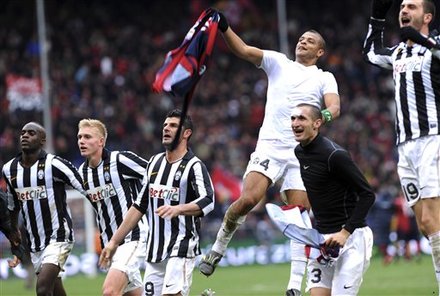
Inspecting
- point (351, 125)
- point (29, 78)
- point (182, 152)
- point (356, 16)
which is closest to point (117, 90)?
point (29, 78)

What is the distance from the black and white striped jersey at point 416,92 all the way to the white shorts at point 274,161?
1.40 metres

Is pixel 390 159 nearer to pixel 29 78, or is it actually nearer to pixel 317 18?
pixel 317 18

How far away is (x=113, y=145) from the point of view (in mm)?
27719

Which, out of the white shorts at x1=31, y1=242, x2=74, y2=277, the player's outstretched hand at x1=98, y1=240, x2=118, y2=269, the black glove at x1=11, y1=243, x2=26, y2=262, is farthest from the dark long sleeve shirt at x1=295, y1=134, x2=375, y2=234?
the black glove at x1=11, y1=243, x2=26, y2=262

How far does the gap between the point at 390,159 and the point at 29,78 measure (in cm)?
1083

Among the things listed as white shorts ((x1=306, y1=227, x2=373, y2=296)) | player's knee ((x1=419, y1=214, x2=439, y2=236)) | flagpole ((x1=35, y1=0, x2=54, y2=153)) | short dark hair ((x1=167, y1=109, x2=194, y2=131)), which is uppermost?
flagpole ((x1=35, y1=0, x2=54, y2=153))

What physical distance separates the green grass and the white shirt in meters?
6.51

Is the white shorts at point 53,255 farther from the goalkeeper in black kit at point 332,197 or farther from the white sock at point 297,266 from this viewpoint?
the goalkeeper in black kit at point 332,197

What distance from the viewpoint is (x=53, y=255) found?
1201 cm

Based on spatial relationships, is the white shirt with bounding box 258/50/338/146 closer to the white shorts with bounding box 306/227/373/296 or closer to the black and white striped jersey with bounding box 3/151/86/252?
the white shorts with bounding box 306/227/373/296

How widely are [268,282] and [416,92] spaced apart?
1097 centimetres

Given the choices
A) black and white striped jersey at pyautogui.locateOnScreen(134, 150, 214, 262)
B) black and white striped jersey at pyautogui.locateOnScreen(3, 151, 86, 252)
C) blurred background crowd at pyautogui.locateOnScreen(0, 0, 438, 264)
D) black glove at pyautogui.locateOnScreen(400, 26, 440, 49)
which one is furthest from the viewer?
blurred background crowd at pyautogui.locateOnScreen(0, 0, 438, 264)

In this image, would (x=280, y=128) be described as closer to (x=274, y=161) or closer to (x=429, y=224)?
(x=274, y=161)

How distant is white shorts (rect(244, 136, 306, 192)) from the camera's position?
11594 mm
